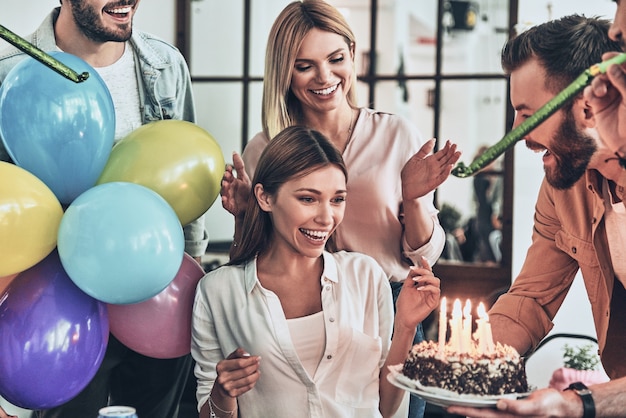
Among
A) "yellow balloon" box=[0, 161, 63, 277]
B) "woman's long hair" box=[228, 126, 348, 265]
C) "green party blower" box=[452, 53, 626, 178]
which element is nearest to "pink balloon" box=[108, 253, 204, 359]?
"woman's long hair" box=[228, 126, 348, 265]

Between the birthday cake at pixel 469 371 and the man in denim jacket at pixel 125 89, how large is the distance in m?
0.99

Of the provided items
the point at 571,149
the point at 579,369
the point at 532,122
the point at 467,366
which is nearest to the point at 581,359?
the point at 579,369

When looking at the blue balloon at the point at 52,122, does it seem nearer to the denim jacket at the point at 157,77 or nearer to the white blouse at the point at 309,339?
the denim jacket at the point at 157,77

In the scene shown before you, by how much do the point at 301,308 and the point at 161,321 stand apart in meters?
0.36

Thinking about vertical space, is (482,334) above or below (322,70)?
below

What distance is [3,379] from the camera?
7.07ft

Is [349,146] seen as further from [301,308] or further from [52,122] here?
[52,122]

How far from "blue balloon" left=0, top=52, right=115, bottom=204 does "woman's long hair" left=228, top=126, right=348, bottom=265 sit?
42 cm

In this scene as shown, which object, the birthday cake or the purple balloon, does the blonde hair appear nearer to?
the purple balloon

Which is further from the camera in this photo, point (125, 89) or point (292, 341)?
point (125, 89)

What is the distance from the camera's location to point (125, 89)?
2686mm

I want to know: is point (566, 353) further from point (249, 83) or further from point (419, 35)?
point (249, 83)

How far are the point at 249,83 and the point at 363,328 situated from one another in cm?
296

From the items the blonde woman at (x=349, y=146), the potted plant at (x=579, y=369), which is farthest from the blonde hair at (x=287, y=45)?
the potted plant at (x=579, y=369)
